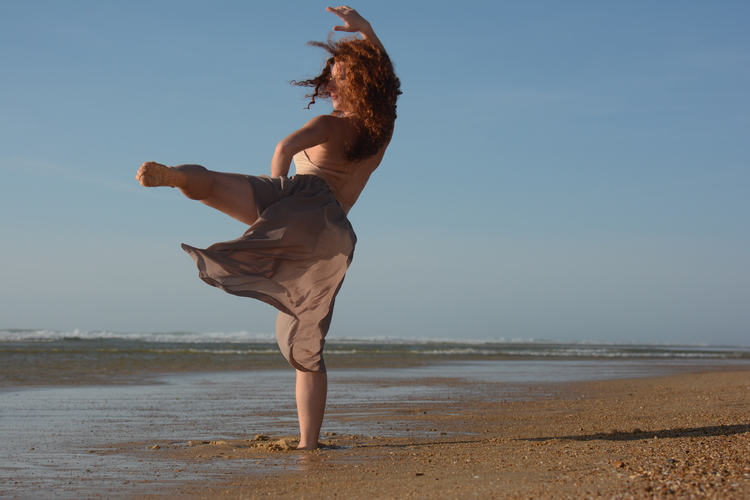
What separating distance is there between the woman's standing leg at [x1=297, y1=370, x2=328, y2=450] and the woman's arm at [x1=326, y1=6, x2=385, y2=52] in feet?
6.36

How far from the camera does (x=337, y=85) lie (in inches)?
144

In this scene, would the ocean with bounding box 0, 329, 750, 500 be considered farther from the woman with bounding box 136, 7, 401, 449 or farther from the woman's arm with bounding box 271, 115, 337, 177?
the woman's arm with bounding box 271, 115, 337, 177

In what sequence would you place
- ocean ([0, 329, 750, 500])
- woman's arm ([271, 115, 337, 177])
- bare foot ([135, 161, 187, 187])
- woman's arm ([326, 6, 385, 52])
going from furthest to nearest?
woman's arm ([326, 6, 385, 52]) → woman's arm ([271, 115, 337, 177]) → ocean ([0, 329, 750, 500]) → bare foot ([135, 161, 187, 187])

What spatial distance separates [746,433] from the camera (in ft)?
12.6

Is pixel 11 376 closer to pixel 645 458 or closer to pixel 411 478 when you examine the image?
pixel 411 478

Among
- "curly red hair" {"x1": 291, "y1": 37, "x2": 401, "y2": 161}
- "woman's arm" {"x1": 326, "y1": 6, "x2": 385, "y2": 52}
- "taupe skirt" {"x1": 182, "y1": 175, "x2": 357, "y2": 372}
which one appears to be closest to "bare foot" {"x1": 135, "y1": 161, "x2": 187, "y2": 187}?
"taupe skirt" {"x1": 182, "y1": 175, "x2": 357, "y2": 372}

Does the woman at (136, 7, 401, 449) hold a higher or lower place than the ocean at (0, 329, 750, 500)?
higher

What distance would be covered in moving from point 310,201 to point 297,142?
311mm

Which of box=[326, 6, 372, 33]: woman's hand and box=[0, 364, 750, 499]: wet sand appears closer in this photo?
box=[0, 364, 750, 499]: wet sand

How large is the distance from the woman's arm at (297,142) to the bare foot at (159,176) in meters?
0.48

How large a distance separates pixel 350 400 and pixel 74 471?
12.8 ft

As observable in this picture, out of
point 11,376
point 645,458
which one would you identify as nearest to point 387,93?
point 645,458

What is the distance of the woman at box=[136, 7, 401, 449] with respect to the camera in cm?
320

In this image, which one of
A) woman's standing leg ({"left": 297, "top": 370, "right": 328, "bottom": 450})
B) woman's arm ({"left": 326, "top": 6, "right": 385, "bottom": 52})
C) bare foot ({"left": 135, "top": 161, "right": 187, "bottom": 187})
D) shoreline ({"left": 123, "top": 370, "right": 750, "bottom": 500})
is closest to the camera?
shoreline ({"left": 123, "top": 370, "right": 750, "bottom": 500})
